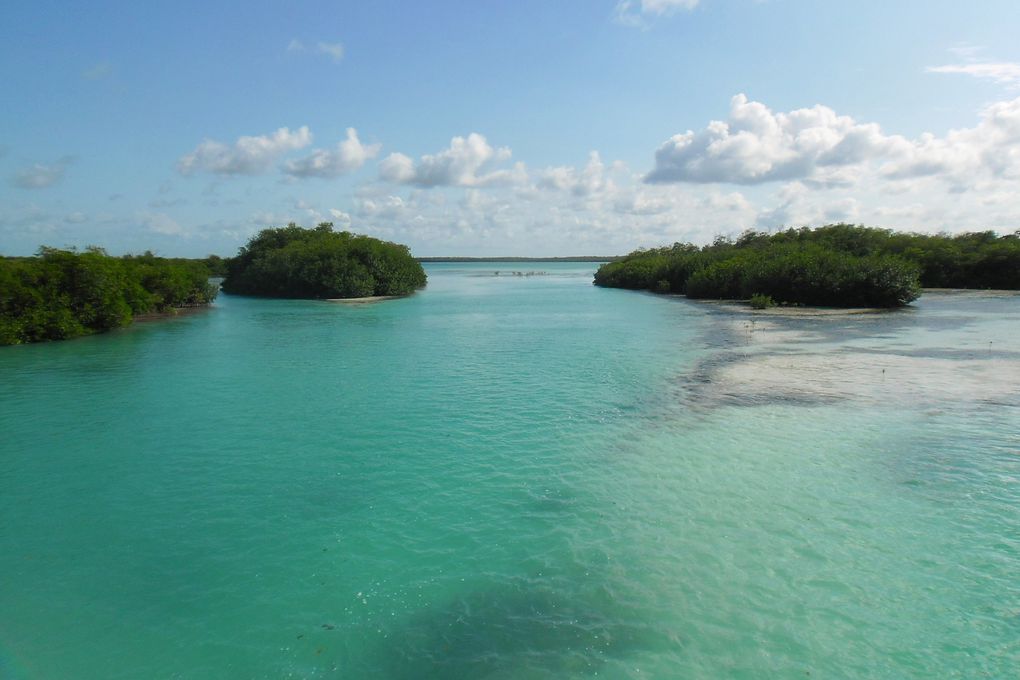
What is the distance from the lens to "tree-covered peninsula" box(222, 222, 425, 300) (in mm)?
66000

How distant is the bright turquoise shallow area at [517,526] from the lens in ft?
20.9

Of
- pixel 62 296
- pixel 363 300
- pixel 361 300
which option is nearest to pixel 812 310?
pixel 363 300

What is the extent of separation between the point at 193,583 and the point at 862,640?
7597 mm

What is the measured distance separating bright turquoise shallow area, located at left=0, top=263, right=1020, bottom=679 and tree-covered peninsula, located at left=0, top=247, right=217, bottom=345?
12238 millimetres

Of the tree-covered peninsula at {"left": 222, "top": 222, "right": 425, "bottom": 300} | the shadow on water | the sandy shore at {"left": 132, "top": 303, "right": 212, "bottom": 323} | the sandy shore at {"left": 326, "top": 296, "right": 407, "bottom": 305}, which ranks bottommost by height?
the shadow on water

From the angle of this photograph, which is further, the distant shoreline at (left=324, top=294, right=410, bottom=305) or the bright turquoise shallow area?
the distant shoreline at (left=324, top=294, right=410, bottom=305)

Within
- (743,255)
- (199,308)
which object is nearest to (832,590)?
(199,308)

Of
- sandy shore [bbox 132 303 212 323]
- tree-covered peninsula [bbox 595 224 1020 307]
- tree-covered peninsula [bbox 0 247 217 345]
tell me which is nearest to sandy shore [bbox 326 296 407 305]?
sandy shore [bbox 132 303 212 323]

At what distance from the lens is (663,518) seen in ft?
30.4

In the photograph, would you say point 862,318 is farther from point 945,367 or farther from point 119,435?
point 119,435

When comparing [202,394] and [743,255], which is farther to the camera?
[743,255]

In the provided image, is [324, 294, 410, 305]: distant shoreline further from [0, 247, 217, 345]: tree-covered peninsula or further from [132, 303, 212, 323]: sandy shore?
[0, 247, 217, 345]: tree-covered peninsula

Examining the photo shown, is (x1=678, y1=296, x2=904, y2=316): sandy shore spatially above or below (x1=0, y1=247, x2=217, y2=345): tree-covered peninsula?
below

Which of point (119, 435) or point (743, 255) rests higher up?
point (743, 255)
